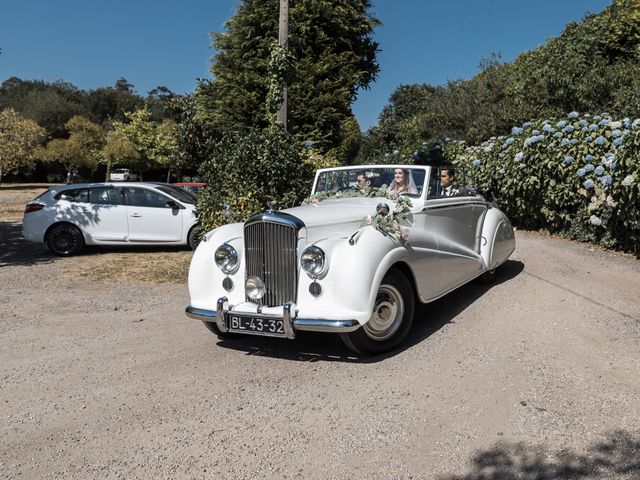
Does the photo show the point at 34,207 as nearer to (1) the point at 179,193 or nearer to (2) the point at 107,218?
(2) the point at 107,218

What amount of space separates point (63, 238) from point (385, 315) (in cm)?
775

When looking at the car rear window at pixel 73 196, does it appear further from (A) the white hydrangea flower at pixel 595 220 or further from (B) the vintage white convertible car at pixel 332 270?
(A) the white hydrangea flower at pixel 595 220

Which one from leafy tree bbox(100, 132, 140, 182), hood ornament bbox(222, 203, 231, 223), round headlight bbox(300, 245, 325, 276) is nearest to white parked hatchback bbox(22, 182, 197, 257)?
hood ornament bbox(222, 203, 231, 223)

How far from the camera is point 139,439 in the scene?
313 centimetres

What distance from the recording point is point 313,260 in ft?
13.4

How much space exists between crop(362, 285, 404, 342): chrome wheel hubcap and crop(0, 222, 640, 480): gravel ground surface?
227 mm

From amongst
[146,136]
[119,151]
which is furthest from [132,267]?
[119,151]

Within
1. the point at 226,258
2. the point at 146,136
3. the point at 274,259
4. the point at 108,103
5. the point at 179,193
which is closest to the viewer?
the point at 274,259

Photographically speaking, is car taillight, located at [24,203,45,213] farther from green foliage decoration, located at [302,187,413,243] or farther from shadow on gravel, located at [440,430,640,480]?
shadow on gravel, located at [440,430,640,480]

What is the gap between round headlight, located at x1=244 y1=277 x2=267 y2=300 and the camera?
4281mm

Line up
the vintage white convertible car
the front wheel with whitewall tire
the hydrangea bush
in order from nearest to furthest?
the vintage white convertible car
the front wheel with whitewall tire
the hydrangea bush

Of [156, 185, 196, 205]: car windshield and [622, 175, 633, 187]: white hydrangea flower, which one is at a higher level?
[622, 175, 633, 187]: white hydrangea flower

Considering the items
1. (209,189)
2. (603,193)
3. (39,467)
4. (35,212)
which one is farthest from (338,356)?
(35,212)

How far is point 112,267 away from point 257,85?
31.7 ft
